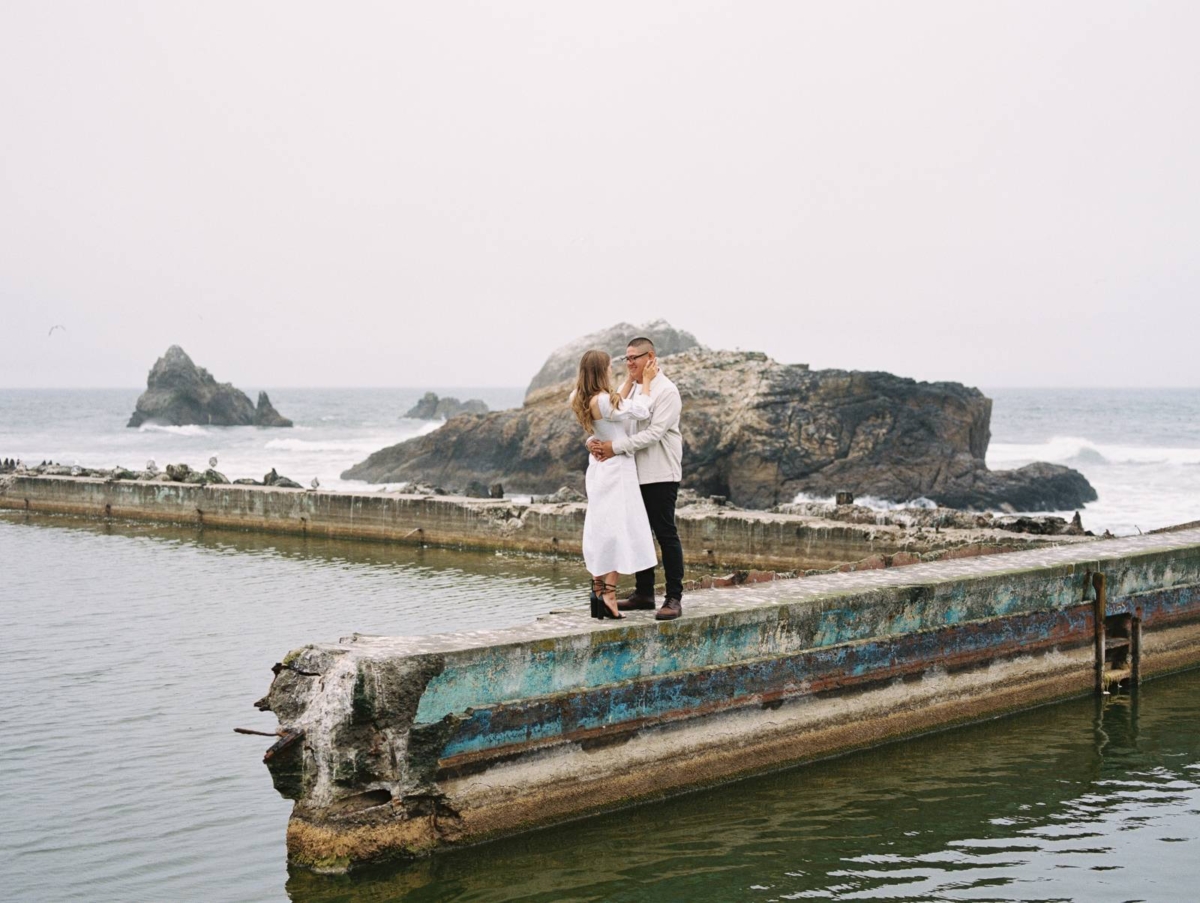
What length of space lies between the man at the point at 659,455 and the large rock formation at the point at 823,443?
952 inches

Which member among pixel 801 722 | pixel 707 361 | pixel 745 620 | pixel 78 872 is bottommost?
pixel 78 872

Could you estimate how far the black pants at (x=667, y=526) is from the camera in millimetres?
7602

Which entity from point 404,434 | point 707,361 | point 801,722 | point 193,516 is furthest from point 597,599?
point 404,434

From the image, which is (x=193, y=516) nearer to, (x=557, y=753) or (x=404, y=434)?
(x=557, y=753)

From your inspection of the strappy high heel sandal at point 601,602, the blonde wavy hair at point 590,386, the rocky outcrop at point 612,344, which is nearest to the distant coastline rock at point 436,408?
the rocky outcrop at point 612,344

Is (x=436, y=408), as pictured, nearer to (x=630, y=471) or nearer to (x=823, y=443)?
(x=823, y=443)

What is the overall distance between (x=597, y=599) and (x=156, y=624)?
7.94m

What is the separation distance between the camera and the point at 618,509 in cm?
744

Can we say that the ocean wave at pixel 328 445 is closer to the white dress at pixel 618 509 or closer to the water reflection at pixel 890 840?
the water reflection at pixel 890 840

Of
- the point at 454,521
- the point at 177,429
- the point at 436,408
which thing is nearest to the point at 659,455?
the point at 454,521

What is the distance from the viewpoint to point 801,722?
324 inches

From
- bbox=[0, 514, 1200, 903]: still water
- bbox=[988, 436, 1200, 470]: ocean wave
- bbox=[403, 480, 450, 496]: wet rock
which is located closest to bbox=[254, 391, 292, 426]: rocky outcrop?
bbox=[988, 436, 1200, 470]: ocean wave

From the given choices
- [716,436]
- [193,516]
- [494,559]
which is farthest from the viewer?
[716,436]

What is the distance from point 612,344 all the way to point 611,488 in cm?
4719
